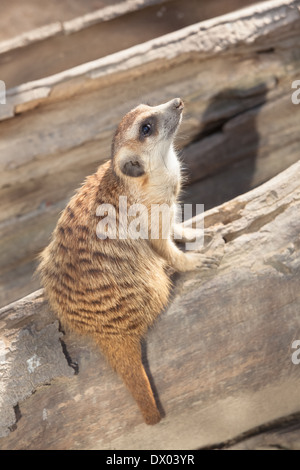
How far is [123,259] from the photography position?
1689 mm

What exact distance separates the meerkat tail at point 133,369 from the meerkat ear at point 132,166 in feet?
1.80

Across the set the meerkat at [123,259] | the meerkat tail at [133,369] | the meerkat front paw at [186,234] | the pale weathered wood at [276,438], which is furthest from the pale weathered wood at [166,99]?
the pale weathered wood at [276,438]

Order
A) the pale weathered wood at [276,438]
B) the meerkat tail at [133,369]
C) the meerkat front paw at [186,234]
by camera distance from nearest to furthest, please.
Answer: the meerkat tail at [133,369] → the pale weathered wood at [276,438] → the meerkat front paw at [186,234]

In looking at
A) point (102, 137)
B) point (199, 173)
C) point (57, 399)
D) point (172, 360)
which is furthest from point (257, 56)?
point (57, 399)

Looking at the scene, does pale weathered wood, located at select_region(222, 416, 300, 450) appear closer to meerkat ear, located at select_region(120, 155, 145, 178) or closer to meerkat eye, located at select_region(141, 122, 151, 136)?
meerkat ear, located at select_region(120, 155, 145, 178)

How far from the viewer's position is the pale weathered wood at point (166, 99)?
2.69 m

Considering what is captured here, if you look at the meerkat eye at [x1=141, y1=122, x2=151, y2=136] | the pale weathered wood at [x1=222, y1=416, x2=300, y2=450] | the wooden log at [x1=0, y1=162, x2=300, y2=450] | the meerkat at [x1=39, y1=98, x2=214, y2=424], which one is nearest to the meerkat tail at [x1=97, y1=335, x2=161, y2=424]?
the meerkat at [x1=39, y1=98, x2=214, y2=424]

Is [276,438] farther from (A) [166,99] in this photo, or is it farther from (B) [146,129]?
(A) [166,99]

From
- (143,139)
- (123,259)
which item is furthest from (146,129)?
(123,259)

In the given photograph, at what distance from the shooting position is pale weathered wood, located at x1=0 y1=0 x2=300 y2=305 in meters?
2.69

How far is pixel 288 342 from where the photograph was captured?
6.07 feet

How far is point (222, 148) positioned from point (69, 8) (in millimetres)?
1687

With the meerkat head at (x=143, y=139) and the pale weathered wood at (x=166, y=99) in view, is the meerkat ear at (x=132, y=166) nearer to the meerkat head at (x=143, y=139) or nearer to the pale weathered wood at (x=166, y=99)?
the meerkat head at (x=143, y=139)

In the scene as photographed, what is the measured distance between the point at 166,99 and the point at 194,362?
61.3 inches
